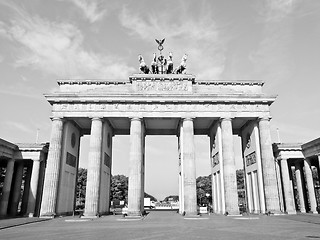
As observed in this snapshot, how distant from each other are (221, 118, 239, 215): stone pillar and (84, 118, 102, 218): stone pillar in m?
17.1

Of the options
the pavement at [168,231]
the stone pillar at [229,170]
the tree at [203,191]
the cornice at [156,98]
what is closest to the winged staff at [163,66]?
the cornice at [156,98]

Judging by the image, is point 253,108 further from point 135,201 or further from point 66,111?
point 66,111

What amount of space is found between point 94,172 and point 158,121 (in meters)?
12.4

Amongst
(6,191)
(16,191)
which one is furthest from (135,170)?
(16,191)

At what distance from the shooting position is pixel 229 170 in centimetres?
3588

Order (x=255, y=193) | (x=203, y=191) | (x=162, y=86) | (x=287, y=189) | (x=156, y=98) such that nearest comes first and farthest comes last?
(x=156, y=98) → (x=162, y=86) → (x=255, y=193) → (x=287, y=189) → (x=203, y=191)

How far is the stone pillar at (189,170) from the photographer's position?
34.3 m

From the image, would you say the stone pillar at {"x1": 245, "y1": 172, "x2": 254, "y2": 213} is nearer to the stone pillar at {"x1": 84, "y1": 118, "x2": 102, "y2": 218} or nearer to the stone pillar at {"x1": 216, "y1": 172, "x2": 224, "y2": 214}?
the stone pillar at {"x1": 216, "y1": 172, "x2": 224, "y2": 214}

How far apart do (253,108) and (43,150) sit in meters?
32.3

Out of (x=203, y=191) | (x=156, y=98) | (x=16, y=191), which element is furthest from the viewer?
(x=203, y=191)

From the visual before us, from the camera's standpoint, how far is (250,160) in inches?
1628

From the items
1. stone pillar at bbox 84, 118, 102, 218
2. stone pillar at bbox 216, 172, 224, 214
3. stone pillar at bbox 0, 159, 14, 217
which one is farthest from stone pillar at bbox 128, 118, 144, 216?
stone pillar at bbox 0, 159, 14, 217

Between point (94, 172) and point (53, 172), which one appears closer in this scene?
point (53, 172)

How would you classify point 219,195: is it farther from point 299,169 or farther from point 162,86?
point 162,86
